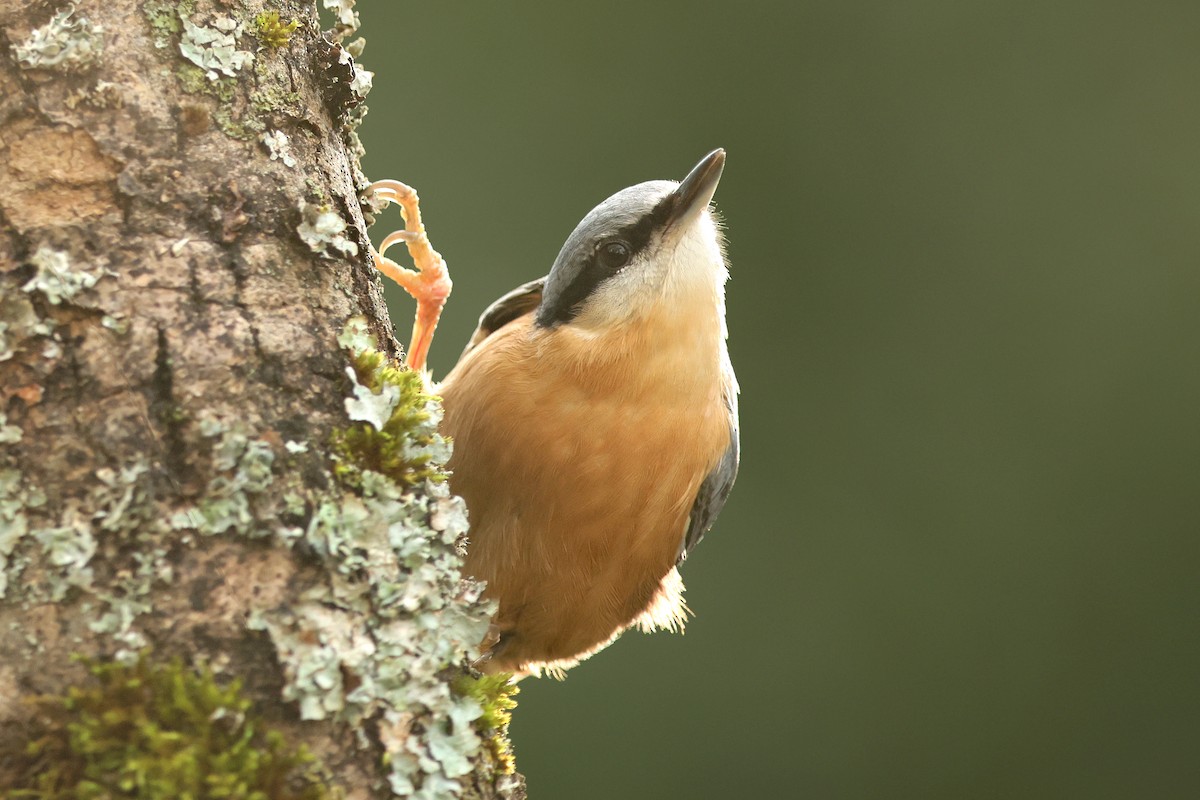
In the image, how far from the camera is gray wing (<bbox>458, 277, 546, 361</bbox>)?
2.90 meters

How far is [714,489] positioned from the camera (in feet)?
8.64

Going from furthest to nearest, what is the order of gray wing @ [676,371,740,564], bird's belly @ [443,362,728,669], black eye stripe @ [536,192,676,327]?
gray wing @ [676,371,740,564], black eye stripe @ [536,192,676,327], bird's belly @ [443,362,728,669]

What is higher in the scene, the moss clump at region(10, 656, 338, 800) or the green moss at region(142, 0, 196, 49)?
the green moss at region(142, 0, 196, 49)

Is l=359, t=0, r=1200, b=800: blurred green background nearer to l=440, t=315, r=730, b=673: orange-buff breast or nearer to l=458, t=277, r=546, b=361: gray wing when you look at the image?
l=458, t=277, r=546, b=361: gray wing

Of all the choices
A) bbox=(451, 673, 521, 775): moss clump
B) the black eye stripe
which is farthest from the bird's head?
bbox=(451, 673, 521, 775): moss clump

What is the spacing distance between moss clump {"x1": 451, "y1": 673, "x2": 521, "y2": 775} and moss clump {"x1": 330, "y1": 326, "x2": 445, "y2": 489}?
0.79 feet

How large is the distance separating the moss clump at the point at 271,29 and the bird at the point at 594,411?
713mm

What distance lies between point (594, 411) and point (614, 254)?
34 centimetres

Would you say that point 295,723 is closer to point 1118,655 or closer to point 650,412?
point 650,412

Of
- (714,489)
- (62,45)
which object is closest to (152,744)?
(62,45)

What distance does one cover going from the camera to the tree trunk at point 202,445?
115 centimetres

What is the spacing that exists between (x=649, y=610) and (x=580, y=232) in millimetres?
892

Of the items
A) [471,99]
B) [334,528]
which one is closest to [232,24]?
[334,528]

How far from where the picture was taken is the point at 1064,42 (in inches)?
191
